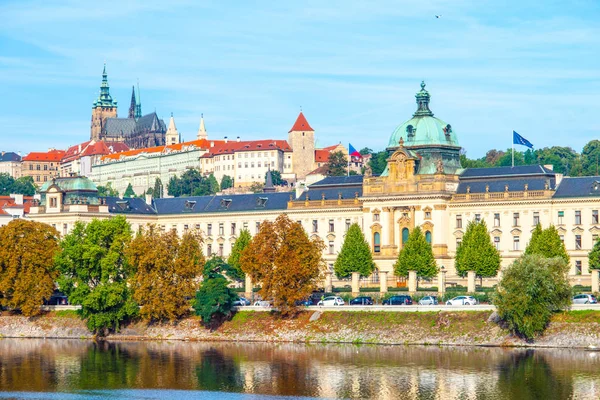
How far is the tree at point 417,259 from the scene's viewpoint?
421ft

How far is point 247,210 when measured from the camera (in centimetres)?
15762

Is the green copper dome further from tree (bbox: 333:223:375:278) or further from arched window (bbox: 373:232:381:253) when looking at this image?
tree (bbox: 333:223:375:278)

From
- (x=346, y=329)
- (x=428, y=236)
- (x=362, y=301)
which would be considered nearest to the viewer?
(x=346, y=329)

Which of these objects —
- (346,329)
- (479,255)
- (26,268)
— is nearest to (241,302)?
(346,329)

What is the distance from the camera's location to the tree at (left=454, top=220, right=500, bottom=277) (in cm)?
12719

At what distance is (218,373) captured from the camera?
8981 centimetres

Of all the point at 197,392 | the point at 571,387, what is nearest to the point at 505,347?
the point at 571,387

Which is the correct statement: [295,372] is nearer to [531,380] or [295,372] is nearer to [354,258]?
[531,380]

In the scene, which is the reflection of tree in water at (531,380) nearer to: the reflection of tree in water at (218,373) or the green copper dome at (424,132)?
the reflection of tree in water at (218,373)

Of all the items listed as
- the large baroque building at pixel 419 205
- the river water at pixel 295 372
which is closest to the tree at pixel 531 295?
the river water at pixel 295 372

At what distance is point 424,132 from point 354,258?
1859 cm

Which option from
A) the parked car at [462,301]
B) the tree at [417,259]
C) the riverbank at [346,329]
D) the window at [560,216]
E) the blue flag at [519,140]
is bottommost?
the riverbank at [346,329]

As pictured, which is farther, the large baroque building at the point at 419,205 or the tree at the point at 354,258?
the tree at the point at 354,258

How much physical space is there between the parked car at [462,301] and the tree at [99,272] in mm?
27994
